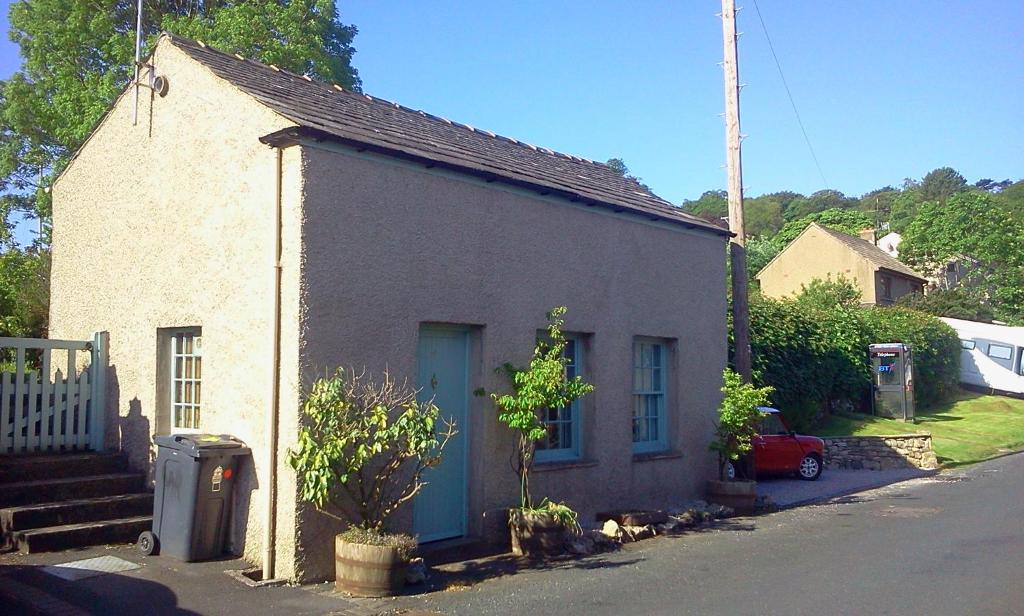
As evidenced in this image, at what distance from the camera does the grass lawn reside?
890 inches

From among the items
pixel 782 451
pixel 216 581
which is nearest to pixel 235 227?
pixel 216 581

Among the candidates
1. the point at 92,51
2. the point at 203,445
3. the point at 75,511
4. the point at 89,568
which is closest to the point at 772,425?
the point at 203,445

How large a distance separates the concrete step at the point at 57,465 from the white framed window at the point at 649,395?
265 inches

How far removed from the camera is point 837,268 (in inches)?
1710

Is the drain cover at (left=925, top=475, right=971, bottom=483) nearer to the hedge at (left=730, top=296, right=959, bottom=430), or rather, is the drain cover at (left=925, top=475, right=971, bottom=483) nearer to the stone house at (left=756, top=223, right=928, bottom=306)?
the hedge at (left=730, top=296, right=959, bottom=430)

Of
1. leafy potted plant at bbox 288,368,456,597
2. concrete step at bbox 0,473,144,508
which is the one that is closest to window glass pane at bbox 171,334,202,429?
concrete step at bbox 0,473,144,508

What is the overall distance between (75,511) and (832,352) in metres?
20.8

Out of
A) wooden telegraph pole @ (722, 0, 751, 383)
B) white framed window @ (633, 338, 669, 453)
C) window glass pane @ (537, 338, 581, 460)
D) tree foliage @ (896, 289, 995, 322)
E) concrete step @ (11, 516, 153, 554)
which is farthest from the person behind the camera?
tree foliage @ (896, 289, 995, 322)

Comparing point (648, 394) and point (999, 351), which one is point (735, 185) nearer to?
point (648, 394)

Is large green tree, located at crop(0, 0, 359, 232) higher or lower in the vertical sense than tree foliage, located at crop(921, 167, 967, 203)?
lower

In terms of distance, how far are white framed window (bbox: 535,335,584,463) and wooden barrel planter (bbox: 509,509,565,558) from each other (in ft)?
4.53

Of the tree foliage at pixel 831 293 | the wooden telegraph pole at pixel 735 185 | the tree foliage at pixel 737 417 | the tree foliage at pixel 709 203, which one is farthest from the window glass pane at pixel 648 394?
the tree foliage at pixel 709 203

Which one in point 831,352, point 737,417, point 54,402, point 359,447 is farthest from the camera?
point 831,352

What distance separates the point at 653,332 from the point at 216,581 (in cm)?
704
